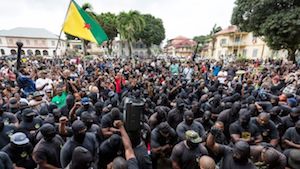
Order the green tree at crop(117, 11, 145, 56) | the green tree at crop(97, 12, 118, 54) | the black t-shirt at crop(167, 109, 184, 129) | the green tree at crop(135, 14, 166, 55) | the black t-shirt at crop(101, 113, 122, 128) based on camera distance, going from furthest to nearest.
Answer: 1. the green tree at crop(135, 14, 166, 55)
2. the green tree at crop(97, 12, 118, 54)
3. the green tree at crop(117, 11, 145, 56)
4. the black t-shirt at crop(167, 109, 184, 129)
5. the black t-shirt at crop(101, 113, 122, 128)

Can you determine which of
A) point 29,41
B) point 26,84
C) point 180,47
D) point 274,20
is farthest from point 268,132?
point 180,47

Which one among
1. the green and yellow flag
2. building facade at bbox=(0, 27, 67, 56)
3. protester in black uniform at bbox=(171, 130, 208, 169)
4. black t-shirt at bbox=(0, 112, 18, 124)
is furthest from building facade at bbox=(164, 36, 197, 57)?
protester in black uniform at bbox=(171, 130, 208, 169)

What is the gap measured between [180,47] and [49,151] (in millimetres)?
81432

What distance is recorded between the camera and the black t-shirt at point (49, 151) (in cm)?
315

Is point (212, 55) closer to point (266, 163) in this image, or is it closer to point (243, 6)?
point (243, 6)

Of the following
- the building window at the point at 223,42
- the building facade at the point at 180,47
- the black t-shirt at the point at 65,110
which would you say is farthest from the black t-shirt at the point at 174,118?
the building facade at the point at 180,47

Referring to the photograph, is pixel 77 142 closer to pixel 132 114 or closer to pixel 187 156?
pixel 132 114

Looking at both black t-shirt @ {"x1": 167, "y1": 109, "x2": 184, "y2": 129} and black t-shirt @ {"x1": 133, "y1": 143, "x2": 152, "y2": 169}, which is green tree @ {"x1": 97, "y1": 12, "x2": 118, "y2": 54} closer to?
black t-shirt @ {"x1": 167, "y1": 109, "x2": 184, "y2": 129}

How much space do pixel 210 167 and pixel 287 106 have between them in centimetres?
403

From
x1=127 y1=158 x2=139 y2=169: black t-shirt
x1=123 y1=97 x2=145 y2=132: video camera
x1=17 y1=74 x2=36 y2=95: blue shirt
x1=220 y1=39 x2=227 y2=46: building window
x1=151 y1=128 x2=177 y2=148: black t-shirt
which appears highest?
x1=220 y1=39 x2=227 y2=46: building window

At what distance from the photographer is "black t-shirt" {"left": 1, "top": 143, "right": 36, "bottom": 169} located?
331 centimetres

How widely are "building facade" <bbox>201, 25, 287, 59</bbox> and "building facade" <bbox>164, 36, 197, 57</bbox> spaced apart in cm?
1519

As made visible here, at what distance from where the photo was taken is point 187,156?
11.0 feet

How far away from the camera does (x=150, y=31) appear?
163 ft
